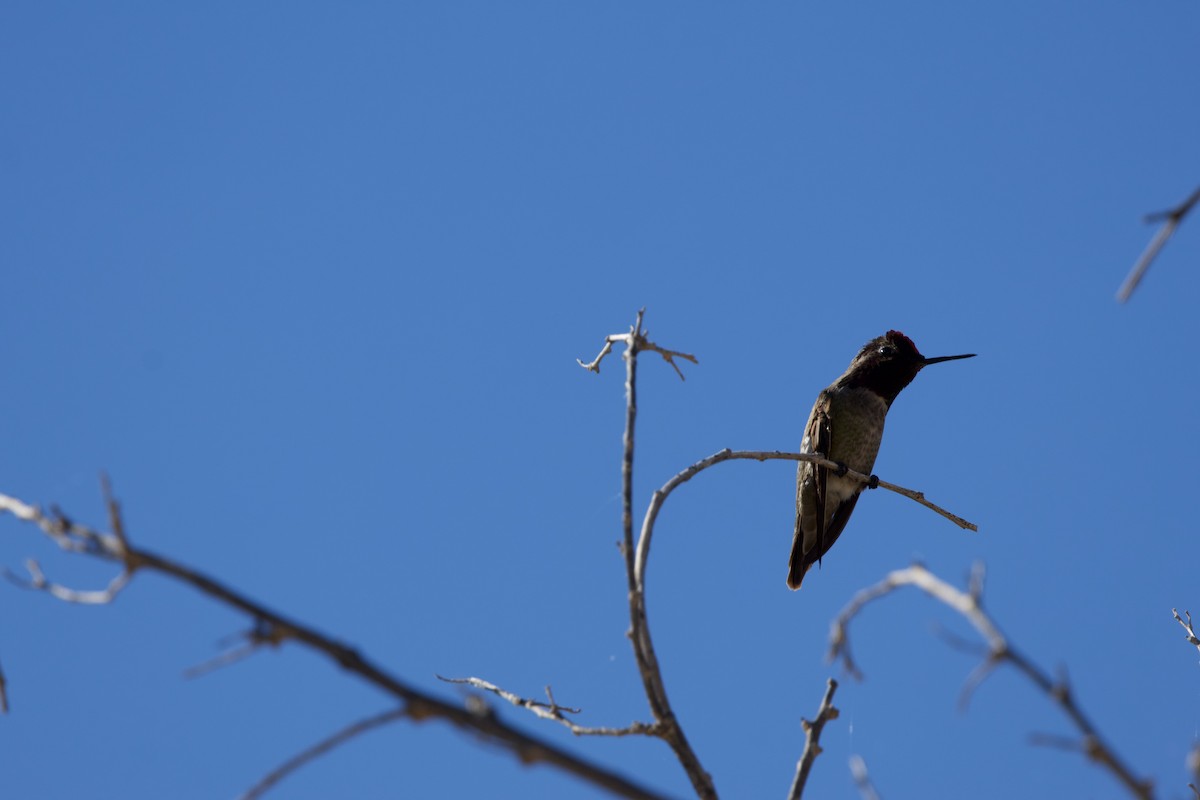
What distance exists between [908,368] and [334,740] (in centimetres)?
731

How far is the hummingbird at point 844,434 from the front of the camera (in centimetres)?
A: 754

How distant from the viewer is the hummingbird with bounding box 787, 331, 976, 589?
7539mm

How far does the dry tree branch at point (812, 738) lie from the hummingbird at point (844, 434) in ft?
13.5

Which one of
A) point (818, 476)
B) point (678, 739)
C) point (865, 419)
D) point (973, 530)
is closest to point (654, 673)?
point (678, 739)

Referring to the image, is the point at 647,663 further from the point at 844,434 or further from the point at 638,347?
the point at 844,434

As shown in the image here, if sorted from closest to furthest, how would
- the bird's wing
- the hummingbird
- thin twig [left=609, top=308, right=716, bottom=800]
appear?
thin twig [left=609, top=308, right=716, bottom=800], the bird's wing, the hummingbird

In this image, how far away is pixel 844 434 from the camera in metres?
8.00

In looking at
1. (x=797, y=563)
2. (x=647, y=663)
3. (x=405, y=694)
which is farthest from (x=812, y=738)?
(x=797, y=563)

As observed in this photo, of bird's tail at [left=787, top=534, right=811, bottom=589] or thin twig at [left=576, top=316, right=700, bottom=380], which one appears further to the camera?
bird's tail at [left=787, top=534, right=811, bottom=589]

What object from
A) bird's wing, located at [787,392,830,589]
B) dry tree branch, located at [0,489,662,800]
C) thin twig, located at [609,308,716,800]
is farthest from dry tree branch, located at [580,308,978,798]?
bird's wing, located at [787,392,830,589]

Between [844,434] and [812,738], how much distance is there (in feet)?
16.5

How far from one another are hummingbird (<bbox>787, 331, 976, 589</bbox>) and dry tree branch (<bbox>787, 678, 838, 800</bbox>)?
411cm

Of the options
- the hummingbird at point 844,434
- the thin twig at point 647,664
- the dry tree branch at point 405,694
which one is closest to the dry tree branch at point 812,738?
the thin twig at point 647,664

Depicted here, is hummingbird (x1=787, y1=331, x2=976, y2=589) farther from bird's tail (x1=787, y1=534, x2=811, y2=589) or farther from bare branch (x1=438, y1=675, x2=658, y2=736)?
bare branch (x1=438, y1=675, x2=658, y2=736)
